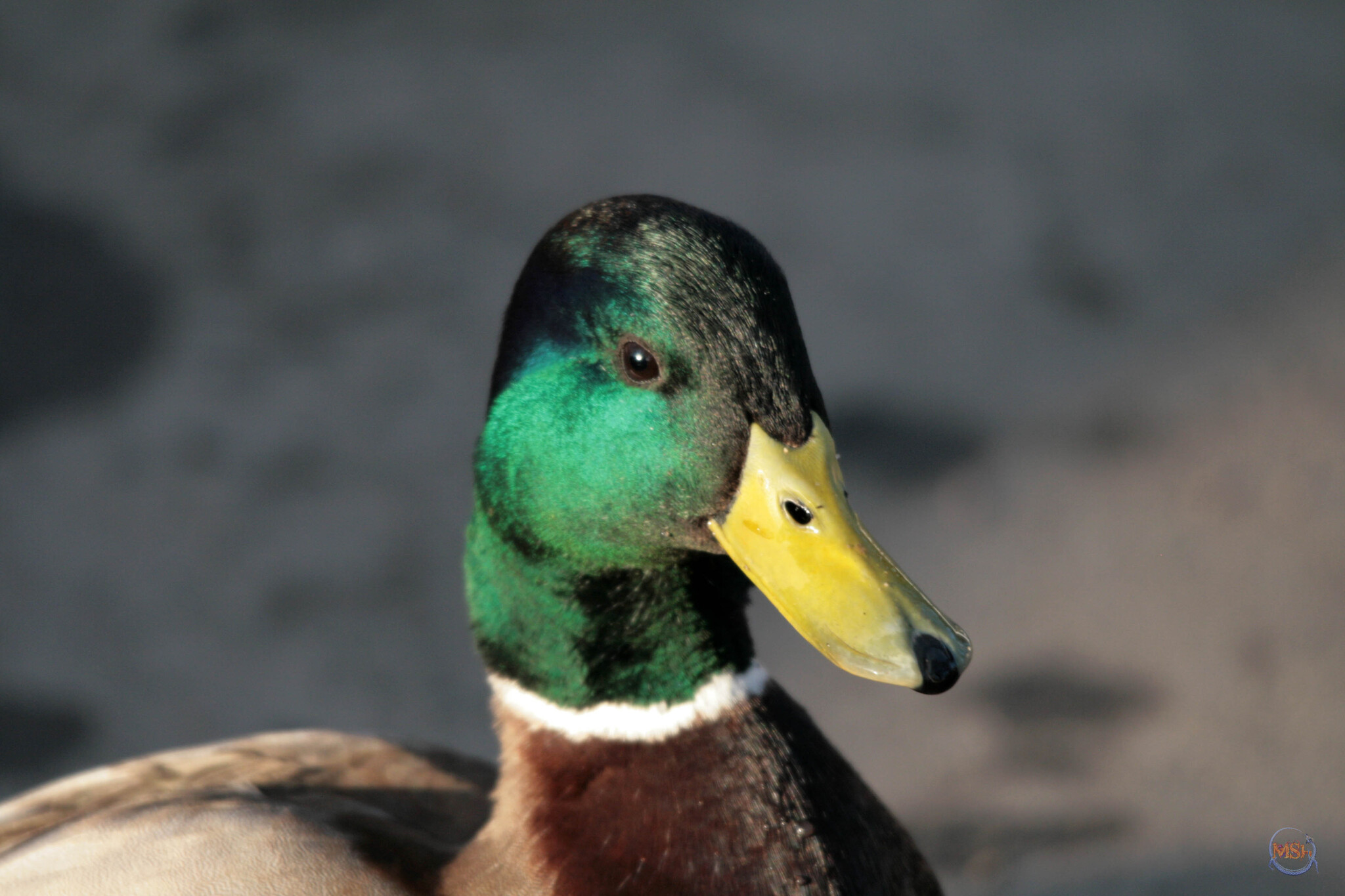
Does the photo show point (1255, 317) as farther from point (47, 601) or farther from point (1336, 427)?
point (47, 601)

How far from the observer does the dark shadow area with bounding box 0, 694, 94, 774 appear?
2.66 m

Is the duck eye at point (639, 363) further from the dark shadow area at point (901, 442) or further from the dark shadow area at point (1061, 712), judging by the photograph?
the dark shadow area at point (901, 442)

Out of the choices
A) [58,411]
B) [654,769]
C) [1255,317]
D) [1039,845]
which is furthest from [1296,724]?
[58,411]

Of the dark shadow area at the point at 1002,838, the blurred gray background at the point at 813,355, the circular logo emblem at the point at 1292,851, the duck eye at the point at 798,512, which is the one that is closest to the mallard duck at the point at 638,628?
the duck eye at the point at 798,512

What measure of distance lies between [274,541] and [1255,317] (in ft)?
7.56

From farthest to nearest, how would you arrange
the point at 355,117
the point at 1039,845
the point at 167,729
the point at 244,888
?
the point at 355,117, the point at 167,729, the point at 1039,845, the point at 244,888

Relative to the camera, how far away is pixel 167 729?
2.74 m

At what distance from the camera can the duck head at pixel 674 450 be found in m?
1.20

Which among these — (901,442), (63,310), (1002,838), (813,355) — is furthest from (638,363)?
(63,310)

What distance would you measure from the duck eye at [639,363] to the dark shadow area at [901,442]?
5.79 ft

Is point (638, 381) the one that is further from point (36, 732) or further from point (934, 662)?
point (36, 732)

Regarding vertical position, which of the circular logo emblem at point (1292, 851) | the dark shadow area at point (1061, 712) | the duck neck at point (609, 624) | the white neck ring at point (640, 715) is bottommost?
the circular logo emblem at point (1292, 851)

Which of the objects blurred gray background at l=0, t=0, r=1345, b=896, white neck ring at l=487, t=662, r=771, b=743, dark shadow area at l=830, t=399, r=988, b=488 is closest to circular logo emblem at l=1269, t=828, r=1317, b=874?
blurred gray background at l=0, t=0, r=1345, b=896

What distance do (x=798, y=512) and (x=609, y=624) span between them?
26 cm
